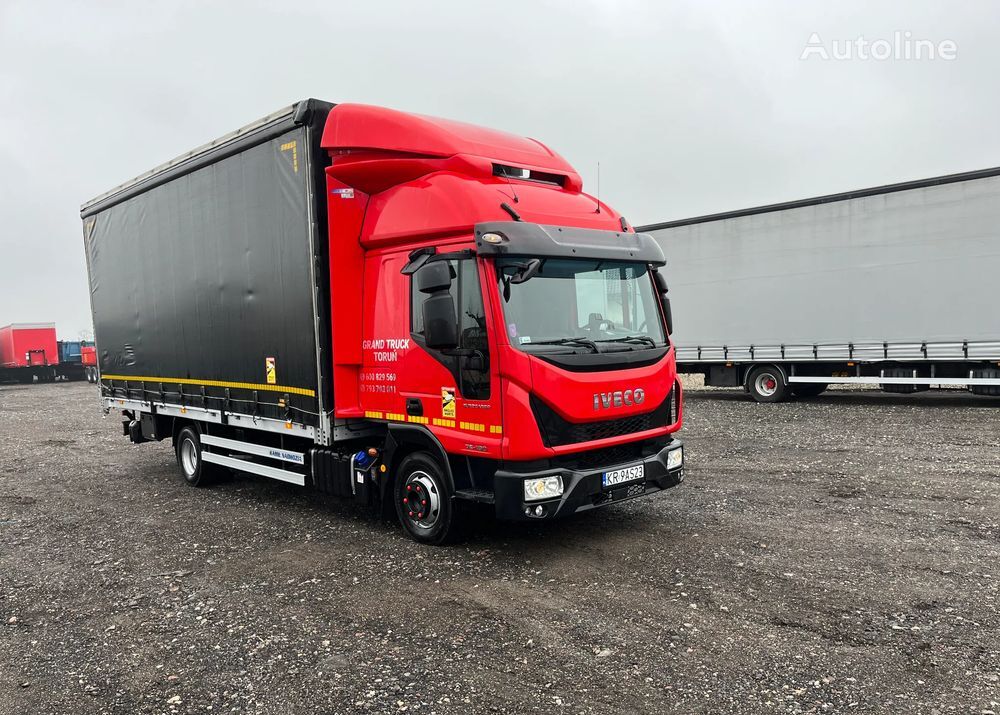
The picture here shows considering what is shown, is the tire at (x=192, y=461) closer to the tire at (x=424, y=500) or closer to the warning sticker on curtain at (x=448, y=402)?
the tire at (x=424, y=500)

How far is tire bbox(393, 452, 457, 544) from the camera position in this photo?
552cm

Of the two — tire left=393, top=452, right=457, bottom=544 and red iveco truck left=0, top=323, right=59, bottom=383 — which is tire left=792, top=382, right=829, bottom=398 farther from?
red iveco truck left=0, top=323, right=59, bottom=383

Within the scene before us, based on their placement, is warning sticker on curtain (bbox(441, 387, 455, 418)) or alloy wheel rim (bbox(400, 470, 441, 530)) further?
alloy wheel rim (bbox(400, 470, 441, 530))

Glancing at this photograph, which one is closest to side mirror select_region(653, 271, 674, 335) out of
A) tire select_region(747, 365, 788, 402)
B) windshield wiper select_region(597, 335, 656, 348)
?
windshield wiper select_region(597, 335, 656, 348)

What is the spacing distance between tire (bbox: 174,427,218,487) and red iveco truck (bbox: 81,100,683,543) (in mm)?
992

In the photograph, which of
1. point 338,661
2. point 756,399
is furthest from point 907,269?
point 338,661

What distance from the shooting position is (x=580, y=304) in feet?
17.9

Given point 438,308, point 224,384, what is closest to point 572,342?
point 438,308

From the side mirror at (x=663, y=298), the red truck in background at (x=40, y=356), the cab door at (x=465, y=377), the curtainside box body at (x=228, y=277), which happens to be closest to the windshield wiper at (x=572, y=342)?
the cab door at (x=465, y=377)

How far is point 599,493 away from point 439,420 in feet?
4.52

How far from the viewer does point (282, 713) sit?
3.37m

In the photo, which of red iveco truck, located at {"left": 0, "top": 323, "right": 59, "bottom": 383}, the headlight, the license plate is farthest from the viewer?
red iveco truck, located at {"left": 0, "top": 323, "right": 59, "bottom": 383}

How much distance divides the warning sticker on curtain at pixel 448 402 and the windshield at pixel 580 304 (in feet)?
2.32

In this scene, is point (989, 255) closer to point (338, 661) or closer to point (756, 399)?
point (756, 399)
